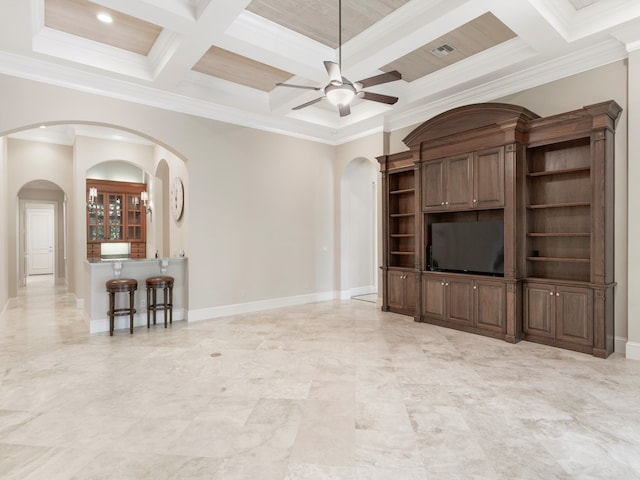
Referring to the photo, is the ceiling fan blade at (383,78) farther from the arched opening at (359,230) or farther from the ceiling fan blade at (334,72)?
the arched opening at (359,230)

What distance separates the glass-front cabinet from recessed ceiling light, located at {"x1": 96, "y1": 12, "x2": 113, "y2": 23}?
590cm

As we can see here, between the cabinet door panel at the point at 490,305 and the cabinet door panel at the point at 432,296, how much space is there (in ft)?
1.78

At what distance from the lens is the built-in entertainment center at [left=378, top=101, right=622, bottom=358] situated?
3.95m

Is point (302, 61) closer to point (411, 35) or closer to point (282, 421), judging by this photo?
point (411, 35)

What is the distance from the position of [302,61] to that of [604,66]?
11.5 ft

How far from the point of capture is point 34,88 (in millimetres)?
4434

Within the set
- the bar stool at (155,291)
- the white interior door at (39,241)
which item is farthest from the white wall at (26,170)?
the white interior door at (39,241)

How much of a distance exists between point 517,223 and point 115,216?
9.39 meters

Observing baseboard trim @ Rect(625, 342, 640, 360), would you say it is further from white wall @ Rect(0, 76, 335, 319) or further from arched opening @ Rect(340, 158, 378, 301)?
white wall @ Rect(0, 76, 335, 319)

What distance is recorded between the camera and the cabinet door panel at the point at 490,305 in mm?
4570

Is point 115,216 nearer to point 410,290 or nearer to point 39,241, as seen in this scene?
point 39,241

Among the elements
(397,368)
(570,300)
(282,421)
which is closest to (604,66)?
(570,300)

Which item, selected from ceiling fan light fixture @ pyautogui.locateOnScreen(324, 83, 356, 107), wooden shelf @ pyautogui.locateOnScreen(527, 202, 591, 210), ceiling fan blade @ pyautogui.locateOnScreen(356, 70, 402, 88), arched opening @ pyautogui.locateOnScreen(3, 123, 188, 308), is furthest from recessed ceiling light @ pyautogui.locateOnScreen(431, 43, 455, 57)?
arched opening @ pyautogui.locateOnScreen(3, 123, 188, 308)

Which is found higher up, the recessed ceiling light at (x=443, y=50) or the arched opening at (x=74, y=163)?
the recessed ceiling light at (x=443, y=50)
